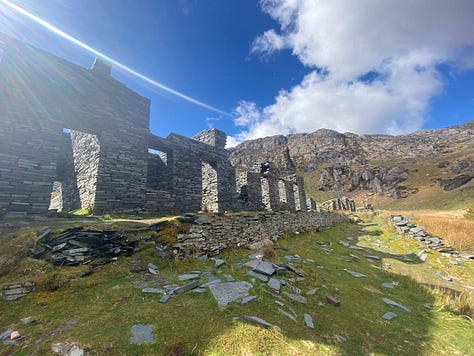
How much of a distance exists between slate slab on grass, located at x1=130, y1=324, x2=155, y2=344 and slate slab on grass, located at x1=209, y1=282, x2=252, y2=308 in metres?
1.38

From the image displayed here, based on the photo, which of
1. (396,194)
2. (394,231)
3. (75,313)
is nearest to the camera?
(75,313)

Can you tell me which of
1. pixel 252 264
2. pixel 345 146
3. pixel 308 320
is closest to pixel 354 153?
pixel 345 146

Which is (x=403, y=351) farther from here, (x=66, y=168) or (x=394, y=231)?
(x=66, y=168)

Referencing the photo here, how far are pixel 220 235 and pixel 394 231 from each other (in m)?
15.8

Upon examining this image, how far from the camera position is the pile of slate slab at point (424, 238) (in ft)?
37.9

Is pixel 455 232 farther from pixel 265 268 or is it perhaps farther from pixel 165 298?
pixel 165 298

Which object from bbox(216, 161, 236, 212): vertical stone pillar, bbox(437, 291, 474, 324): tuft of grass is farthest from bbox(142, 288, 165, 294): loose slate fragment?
bbox(216, 161, 236, 212): vertical stone pillar

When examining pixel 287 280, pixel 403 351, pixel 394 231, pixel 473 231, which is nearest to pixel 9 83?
pixel 287 280

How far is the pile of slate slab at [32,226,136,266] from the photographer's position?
5.05 m

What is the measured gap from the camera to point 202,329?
3561 mm

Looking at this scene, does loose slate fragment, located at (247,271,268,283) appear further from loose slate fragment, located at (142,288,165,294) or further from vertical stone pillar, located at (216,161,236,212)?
vertical stone pillar, located at (216,161,236,212)

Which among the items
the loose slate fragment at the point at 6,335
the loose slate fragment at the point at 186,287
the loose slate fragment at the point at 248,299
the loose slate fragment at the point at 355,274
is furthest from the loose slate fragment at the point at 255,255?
the loose slate fragment at the point at 6,335

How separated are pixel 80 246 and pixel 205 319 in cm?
380

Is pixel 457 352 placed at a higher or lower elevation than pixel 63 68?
lower
